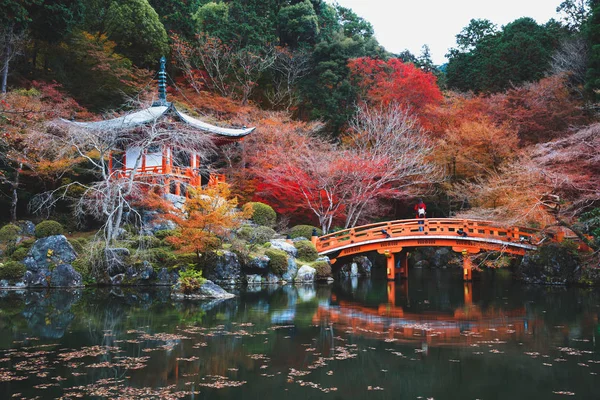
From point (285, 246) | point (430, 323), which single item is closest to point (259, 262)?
point (285, 246)

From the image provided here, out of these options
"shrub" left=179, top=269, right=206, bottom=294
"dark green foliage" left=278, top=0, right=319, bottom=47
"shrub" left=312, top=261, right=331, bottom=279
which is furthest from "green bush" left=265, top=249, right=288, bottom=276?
"dark green foliage" left=278, top=0, right=319, bottom=47

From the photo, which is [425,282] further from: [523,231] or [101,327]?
[101,327]

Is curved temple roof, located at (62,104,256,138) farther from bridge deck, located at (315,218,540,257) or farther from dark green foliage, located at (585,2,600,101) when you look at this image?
dark green foliage, located at (585,2,600,101)

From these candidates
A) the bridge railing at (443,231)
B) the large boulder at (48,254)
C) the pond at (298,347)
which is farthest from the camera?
the bridge railing at (443,231)

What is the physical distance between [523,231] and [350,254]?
6202 millimetres

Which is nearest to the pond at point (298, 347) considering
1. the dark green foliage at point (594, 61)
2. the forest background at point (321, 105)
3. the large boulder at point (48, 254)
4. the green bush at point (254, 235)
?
the large boulder at point (48, 254)

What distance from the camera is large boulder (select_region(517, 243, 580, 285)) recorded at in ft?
56.2

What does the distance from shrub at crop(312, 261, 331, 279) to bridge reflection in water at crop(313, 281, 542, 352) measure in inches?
202

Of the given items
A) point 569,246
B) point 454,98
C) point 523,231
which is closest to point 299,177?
point 523,231

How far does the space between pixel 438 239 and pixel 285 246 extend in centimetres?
541

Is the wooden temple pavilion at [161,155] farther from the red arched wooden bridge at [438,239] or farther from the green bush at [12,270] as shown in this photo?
the red arched wooden bridge at [438,239]

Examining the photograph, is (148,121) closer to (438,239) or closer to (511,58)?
(438,239)

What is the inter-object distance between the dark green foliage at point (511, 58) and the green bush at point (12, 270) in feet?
76.3

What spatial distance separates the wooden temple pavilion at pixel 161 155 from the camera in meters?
19.5
